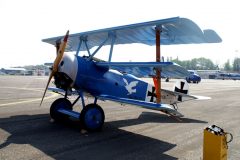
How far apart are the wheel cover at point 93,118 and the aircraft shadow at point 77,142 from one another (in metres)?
0.32

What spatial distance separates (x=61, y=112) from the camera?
9203mm

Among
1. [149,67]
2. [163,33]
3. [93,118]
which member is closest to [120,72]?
[149,67]

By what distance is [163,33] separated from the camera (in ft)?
31.0

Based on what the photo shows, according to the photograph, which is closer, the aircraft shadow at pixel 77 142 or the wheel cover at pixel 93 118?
the aircraft shadow at pixel 77 142

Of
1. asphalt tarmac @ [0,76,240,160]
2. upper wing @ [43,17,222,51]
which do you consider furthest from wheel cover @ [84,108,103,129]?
upper wing @ [43,17,222,51]

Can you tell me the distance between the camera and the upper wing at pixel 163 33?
8023 millimetres

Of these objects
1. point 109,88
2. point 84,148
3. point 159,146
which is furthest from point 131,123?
point 84,148

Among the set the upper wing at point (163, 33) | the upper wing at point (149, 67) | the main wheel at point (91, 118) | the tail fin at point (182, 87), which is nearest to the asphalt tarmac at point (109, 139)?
the main wheel at point (91, 118)

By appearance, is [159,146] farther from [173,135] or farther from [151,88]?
[151,88]

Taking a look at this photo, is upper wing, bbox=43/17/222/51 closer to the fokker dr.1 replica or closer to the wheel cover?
the fokker dr.1 replica

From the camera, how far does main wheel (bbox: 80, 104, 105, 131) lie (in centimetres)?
811

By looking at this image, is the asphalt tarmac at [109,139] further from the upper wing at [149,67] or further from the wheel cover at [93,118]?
the upper wing at [149,67]

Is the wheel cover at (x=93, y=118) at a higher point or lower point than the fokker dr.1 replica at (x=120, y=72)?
lower

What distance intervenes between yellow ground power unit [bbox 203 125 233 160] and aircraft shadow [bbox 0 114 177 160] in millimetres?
874
